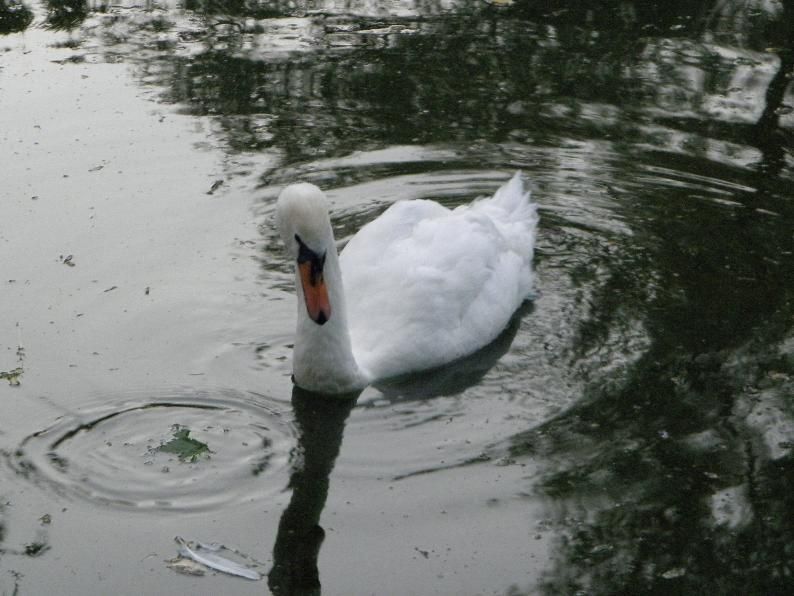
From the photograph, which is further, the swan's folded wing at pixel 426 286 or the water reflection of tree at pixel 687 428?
the swan's folded wing at pixel 426 286

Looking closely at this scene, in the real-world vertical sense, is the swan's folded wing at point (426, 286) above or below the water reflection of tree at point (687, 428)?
above

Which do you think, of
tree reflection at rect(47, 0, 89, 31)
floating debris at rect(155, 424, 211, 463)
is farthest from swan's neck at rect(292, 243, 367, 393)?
tree reflection at rect(47, 0, 89, 31)

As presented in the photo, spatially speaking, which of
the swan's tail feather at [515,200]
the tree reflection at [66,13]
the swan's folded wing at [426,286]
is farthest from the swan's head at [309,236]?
the tree reflection at [66,13]

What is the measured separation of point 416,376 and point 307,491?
1.37 metres

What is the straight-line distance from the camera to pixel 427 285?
26.3 feet

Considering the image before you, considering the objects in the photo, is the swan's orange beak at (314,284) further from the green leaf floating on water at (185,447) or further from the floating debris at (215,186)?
the floating debris at (215,186)

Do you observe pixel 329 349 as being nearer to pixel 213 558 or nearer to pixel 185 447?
A: pixel 185 447

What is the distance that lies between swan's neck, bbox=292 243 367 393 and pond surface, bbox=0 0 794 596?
209 millimetres

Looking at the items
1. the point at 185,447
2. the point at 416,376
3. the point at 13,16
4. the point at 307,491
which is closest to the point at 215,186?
the point at 416,376

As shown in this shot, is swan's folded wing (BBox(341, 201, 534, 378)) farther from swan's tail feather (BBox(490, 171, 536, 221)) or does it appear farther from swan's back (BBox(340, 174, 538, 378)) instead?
swan's tail feather (BBox(490, 171, 536, 221))

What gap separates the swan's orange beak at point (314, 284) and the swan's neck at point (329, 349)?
0.17m

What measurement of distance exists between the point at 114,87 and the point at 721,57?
6.09 m

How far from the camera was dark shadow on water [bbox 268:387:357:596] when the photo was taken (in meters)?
6.16

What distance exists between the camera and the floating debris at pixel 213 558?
6121 mm
